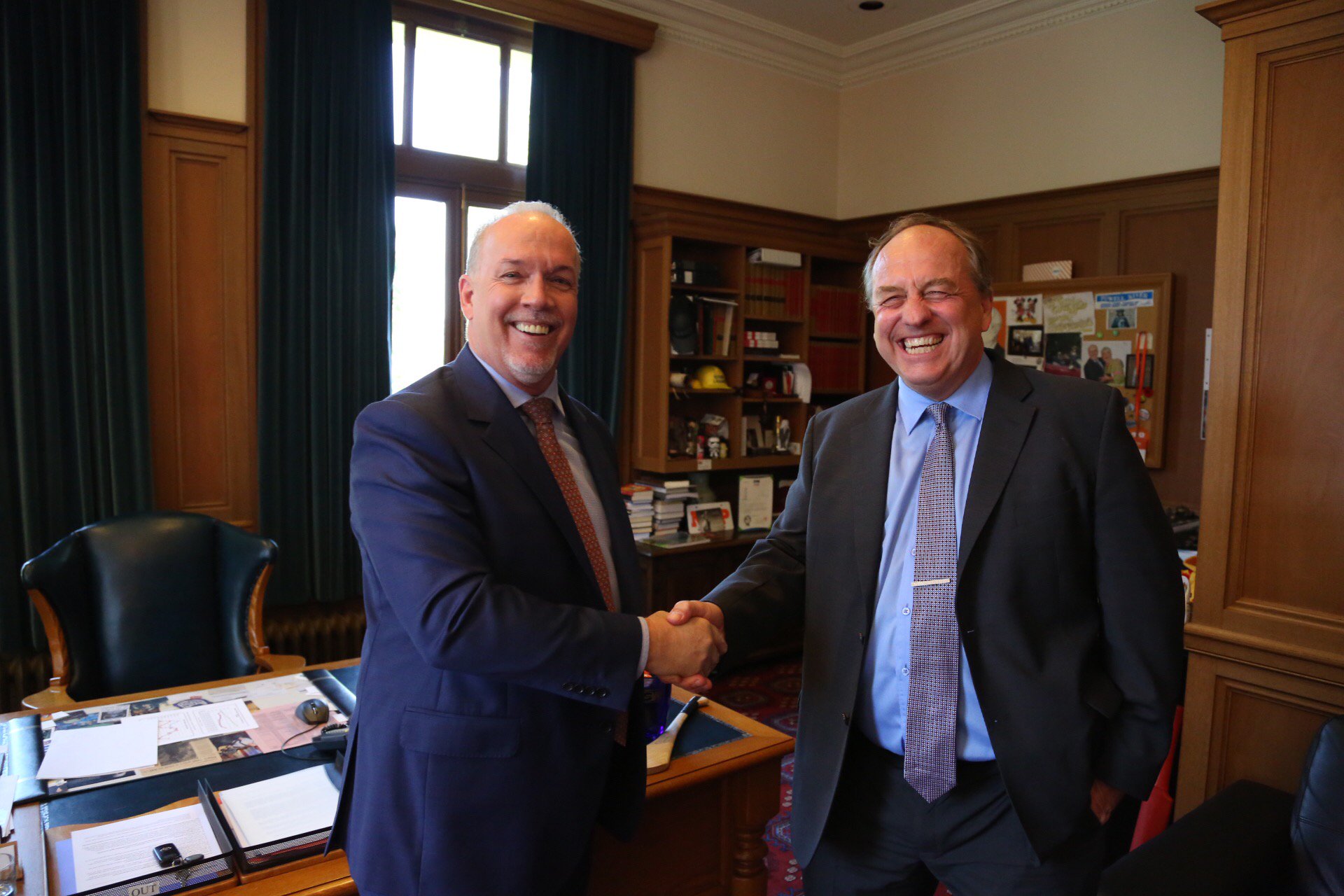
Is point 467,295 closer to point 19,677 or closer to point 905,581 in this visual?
point 905,581

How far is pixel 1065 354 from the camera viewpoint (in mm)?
4773

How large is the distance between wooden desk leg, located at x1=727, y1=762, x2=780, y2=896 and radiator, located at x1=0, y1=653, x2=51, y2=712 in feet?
9.51

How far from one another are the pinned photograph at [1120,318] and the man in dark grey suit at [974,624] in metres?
3.36

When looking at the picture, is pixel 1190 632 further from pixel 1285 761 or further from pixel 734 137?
pixel 734 137

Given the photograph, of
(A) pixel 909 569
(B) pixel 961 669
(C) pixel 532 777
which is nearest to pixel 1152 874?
(B) pixel 961 669

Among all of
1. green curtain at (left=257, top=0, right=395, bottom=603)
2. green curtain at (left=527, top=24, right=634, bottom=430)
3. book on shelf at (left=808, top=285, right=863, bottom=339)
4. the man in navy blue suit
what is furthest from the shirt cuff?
book on shelf at (left=808, top=285, right=863, bottom=339)

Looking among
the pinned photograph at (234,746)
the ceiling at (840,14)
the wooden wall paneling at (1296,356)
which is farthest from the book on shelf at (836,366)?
the pinned photograph at (234,746)

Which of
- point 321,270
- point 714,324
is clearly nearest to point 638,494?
point 714,324

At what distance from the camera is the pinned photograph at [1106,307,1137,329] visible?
14.9 ft

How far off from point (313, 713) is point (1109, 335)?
4.20 meters

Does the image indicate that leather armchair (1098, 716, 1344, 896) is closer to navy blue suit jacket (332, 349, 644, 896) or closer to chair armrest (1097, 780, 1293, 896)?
chair armrest (1097, 780, 1293, 896)

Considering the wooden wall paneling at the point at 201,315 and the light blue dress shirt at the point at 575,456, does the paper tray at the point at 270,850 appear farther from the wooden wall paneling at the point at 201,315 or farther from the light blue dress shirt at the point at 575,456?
the wooden wall paneling at the point at 201,315

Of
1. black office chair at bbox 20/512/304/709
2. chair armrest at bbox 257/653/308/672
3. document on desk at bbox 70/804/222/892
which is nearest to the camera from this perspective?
document on desk at bbox 70/804/222/892

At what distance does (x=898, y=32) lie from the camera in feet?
17.9
